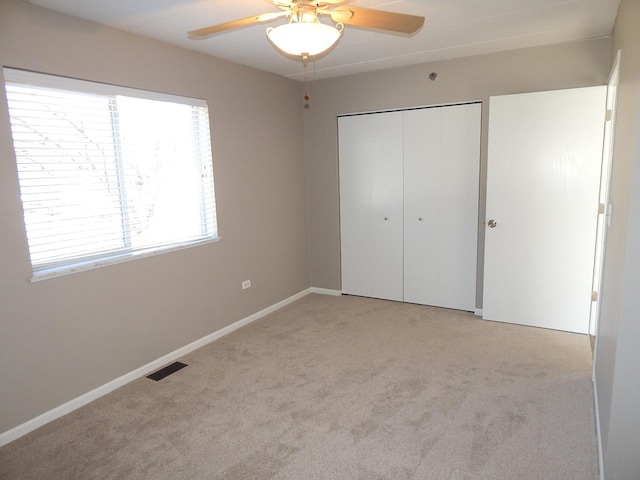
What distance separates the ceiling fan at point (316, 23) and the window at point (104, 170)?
122 cm

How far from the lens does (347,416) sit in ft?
8.21

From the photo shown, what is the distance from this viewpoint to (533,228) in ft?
12.1

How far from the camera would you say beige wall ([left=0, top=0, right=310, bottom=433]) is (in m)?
2.40

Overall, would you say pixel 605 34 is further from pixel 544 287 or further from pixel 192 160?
pixel 192 160

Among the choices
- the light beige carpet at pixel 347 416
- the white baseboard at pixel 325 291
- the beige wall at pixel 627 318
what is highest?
the beige wall at pixel 627 318

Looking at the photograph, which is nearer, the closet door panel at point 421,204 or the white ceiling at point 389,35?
the white ceiling at point 389,35

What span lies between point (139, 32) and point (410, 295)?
3515 mm

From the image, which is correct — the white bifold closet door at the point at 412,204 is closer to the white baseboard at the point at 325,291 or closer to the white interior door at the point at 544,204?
the white baseboard at the point at 325,291

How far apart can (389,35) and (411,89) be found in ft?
3.64

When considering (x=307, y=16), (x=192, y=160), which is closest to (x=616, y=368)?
(x=307, y=16)

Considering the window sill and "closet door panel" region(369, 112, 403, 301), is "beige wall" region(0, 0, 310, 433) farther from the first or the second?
"closet door panel" region(369, 112, 403, 301)

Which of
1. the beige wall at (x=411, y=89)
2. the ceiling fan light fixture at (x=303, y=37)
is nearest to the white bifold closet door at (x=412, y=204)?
the beige wall at (x=411, y=89)

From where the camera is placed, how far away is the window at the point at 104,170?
8.17 feet

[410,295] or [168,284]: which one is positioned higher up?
[168,284]
